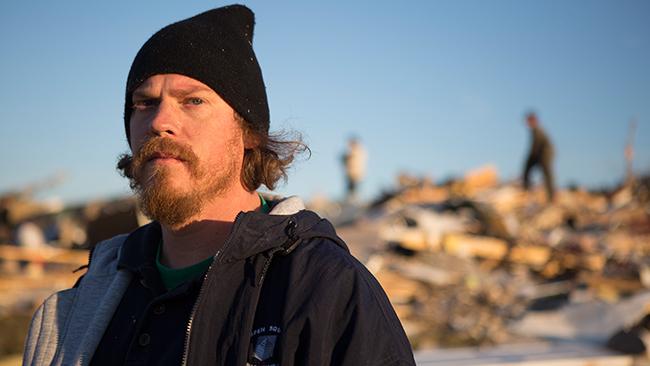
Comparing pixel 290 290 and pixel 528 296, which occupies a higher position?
pixel 528 296

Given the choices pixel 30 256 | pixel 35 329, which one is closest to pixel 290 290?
pixel 35 329

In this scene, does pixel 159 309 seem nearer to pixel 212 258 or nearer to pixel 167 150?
pixel 212 258

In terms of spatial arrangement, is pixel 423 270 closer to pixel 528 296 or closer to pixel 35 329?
pixel 528 296

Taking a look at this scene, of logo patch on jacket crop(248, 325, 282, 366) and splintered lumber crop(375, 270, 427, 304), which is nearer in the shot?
logo patch on jacket crop(248, 325, 282, 366)

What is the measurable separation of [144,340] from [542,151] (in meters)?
14.0

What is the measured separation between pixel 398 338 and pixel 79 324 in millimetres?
1199

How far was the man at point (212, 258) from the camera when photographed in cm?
175

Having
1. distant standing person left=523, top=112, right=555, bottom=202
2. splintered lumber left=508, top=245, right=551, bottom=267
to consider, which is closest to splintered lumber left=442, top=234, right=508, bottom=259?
splintered lumber left=508, top=245, right=551, bottom=267

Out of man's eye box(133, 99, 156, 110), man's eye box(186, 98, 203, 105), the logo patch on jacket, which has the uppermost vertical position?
man's eye box(133, 99, 156, 110)

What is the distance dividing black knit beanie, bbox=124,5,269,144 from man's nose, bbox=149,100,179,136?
155 mm

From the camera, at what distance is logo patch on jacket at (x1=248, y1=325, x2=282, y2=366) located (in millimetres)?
1718

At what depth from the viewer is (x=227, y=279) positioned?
1.91 m

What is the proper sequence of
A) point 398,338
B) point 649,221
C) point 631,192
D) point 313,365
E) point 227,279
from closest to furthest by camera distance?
point 313,365 → point 398,338 → point 227,279 → point 649,221 → point 631,192

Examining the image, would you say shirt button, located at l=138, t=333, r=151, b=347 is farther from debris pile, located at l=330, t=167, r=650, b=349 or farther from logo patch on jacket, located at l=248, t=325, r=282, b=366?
debris pile, located at l=330, t=167, r=650, b=349
